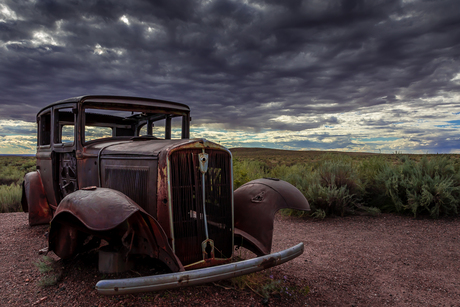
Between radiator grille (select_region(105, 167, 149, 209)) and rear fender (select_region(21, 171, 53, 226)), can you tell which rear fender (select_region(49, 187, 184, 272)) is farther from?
rear fender (select_region(21, 171, 53, 226))

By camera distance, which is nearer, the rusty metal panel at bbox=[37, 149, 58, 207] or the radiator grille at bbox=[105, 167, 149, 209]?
the radiator grille at bbox=[105, 167, 149, 209]

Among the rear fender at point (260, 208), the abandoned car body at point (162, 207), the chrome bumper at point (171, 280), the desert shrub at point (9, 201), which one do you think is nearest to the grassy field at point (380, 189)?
the desert shrub at point (9, 201)

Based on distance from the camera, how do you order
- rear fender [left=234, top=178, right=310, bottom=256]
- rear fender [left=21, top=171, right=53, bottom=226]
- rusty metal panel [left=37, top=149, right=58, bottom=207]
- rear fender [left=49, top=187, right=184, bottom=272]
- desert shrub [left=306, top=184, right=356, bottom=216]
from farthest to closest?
desert shrub [left=306, top=184, right=356, bottom=216] → rear fender [left=21, top=171, right=53, bottom=226] → rusty metal panel [left=37, top=149, right=58, bottom=207] → rear fender [left=234, top=178, right=310, bottom=256] → rear fender [left=49, top=187, right=184, bottom=272]

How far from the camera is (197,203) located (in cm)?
321

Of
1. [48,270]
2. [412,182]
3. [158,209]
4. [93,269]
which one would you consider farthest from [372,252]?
[48,270]

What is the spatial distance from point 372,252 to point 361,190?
122 inches

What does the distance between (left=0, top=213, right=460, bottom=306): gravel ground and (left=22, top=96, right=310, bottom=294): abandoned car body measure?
0.35 m

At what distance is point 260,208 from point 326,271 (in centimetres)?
146

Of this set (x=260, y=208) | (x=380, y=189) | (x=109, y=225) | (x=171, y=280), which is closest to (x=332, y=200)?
(x=380, y=189)

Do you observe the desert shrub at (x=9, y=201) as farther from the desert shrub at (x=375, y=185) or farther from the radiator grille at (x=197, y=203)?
the desert shrub at (x=375, y=185)

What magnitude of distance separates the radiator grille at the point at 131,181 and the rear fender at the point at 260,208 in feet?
4.04

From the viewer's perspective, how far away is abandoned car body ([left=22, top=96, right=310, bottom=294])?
107 inches

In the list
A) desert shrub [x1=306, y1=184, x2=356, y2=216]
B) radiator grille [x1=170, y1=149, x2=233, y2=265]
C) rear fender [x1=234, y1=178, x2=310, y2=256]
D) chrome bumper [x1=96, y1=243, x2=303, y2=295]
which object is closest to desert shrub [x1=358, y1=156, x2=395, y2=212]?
desert shrub [x1=306, y1=184, x2=356, y2=216]

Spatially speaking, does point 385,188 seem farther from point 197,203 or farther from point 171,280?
point 171,280
